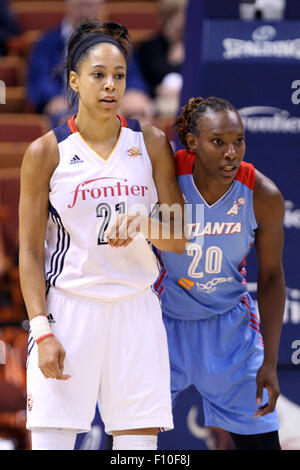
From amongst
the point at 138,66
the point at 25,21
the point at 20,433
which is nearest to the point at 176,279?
the point at 20,433

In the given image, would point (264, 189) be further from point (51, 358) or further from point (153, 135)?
point (51, 358)

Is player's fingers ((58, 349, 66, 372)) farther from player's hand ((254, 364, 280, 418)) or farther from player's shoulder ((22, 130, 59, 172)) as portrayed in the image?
player's hand ((254, 364, 280, 418))

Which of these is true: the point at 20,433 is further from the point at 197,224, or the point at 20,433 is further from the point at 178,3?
the point at 178,3

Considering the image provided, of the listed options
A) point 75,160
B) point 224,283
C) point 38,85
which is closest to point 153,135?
point 75,160

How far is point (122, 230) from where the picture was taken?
2.65m

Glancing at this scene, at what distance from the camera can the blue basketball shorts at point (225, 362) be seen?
324 cm

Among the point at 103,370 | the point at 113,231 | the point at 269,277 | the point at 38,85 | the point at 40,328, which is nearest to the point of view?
the point at 113,231

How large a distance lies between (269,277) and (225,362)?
377 mm

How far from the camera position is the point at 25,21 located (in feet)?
25.6

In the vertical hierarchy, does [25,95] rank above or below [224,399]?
above

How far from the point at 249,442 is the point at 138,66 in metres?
3.86

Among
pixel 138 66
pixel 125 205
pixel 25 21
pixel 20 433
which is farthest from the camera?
pixel 25 21

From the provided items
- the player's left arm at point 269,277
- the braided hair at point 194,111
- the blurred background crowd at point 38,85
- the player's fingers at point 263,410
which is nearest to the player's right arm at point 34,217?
the braided hair at point 194,111

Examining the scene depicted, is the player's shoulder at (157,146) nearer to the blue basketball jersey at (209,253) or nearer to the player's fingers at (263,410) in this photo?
the blue basketball jersey at (209,253)
